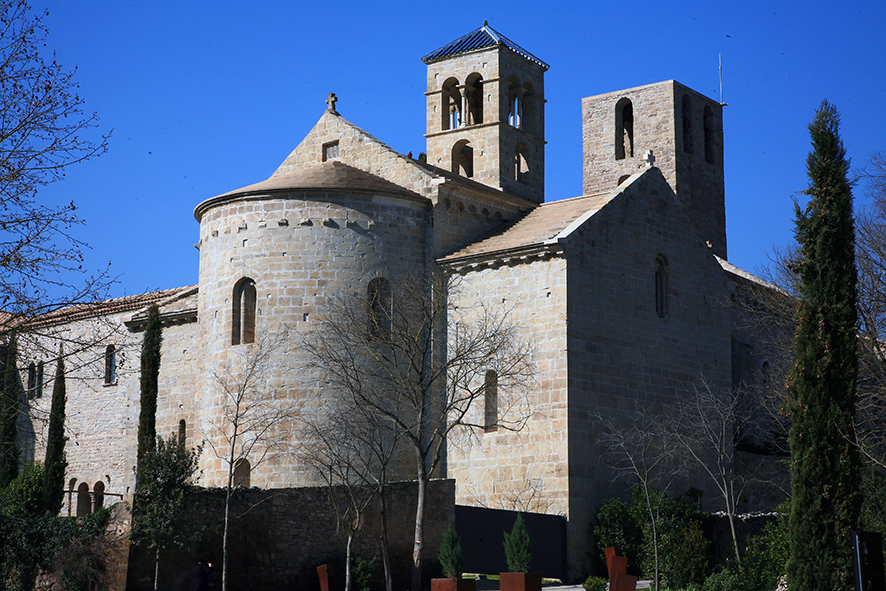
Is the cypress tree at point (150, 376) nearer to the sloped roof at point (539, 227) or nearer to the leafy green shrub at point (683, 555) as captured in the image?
the sloped roof at point (539, 227)

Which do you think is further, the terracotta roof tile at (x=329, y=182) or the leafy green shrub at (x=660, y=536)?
the terracotta roof tile at (x=329, y=182)

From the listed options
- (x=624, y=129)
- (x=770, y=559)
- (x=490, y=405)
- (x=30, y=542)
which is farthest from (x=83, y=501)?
(x=624, y=129)

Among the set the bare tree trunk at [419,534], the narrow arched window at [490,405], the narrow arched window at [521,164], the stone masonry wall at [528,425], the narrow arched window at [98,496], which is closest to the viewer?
the bare tree trunk at [419,534]

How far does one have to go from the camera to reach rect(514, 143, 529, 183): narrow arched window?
1444 inches

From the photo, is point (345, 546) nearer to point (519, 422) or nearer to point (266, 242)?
point (519, 422)

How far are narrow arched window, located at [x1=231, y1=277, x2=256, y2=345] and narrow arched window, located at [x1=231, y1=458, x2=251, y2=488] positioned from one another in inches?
123

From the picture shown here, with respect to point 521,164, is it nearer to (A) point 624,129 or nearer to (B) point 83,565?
(A) point 624,129

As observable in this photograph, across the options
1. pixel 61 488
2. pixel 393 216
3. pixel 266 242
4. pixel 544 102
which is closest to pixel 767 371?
pixel 544 102

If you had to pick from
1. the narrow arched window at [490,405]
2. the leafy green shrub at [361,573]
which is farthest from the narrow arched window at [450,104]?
the leafy green shrub at [361,573]

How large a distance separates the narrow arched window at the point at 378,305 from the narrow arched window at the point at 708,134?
86.6 feet

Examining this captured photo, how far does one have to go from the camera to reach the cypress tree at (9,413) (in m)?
14.8

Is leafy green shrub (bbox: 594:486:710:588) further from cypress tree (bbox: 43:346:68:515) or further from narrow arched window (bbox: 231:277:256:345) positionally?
cypress tree (bbox: 43:346:68:515)

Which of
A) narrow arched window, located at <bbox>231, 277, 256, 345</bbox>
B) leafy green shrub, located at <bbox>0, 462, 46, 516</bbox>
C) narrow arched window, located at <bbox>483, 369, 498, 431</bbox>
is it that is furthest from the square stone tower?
leafy green shrub, located at <bbox>0, 462, 46, 516</bbox>

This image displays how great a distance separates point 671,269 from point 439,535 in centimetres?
1067
